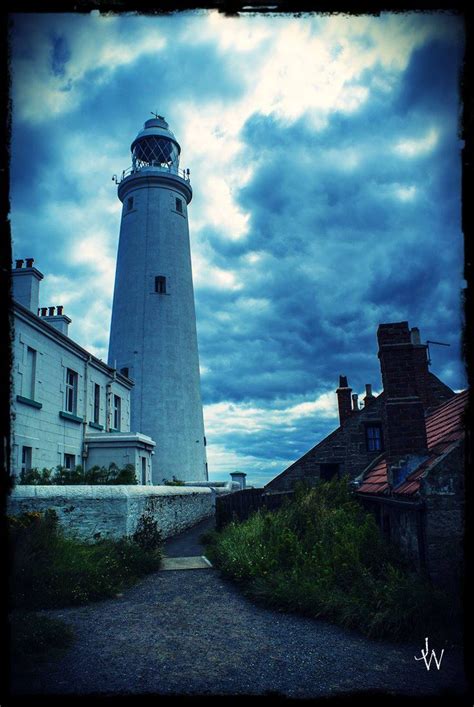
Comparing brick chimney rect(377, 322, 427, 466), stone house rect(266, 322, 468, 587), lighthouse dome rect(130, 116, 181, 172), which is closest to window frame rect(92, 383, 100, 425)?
stone house rect(266, 322, 468, 587)

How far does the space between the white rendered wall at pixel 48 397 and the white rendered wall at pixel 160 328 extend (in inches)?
199

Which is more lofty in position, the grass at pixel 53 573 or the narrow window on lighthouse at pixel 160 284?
the narrow window on lighthouse at pixel 160 284

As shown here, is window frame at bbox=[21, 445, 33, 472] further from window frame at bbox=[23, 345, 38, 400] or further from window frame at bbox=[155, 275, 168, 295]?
window frame at bbox=[155, 275, 168, 295]

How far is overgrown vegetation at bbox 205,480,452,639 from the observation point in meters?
6.82

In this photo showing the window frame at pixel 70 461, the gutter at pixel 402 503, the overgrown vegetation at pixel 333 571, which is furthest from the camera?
the window frame at pixel 70 461

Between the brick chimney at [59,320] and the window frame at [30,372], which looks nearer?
the window frame at [30,372]

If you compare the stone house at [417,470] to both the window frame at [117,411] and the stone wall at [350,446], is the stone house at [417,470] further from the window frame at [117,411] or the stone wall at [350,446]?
the window frame at [117,411]

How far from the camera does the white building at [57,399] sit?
1562 centimetres

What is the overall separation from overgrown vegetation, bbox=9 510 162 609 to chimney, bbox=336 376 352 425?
1074 cm

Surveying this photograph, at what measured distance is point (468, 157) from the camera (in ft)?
7.47

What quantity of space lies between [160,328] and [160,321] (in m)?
0.40

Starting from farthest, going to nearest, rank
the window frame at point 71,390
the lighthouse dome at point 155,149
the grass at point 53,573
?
1. the lighthouse dome at point 155,149
2. the window frame at point 71,390
3. the grass at point 53,573

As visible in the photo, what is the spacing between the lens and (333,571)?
841 centimetres

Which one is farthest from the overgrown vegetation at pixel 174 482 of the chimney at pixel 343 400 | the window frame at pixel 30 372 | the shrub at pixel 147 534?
the shrub at pixel 147 534
